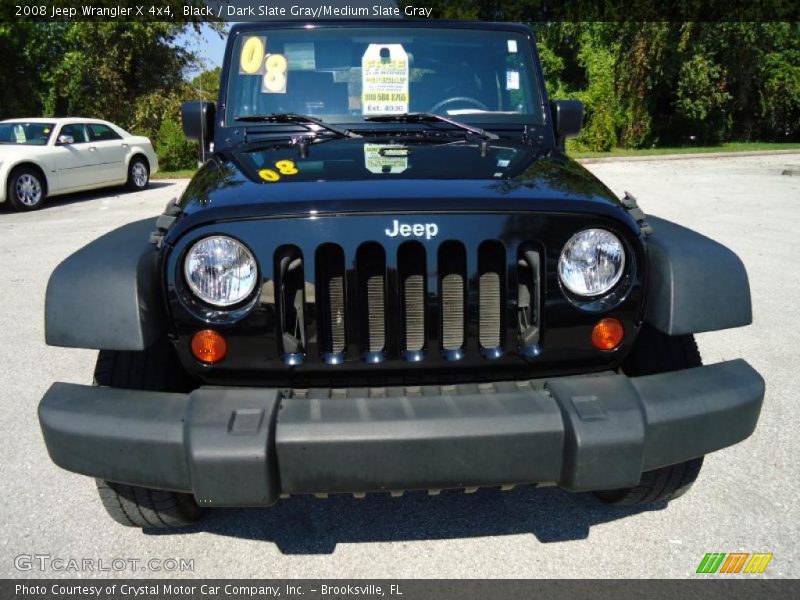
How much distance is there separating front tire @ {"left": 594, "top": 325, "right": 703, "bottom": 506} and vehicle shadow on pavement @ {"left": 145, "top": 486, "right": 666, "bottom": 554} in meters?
0.22

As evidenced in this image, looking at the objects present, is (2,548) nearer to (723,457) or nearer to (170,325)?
(170,325)

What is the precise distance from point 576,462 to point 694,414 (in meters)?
0.39

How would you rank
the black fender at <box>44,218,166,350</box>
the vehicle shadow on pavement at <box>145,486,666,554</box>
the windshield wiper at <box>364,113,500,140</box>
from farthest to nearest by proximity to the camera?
the windshield wiper at <box>364,113,500,140</box>
the vehicle shadow on pavement at <box>145,486,666,554</box>
the black fender at <box>44,218,166,350</box>

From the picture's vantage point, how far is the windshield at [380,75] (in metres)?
3.15

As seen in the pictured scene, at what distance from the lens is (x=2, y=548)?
8.04ft

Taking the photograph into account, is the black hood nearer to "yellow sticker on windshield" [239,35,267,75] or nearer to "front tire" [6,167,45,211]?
"yellow sticker on windshield" [239,35,267,75]

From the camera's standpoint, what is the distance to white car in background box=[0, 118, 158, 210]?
10438 millimetres

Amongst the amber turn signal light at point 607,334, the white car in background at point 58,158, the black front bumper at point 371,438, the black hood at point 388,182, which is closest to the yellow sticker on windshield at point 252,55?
the black hood at point 388,182

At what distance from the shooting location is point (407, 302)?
6.73ft

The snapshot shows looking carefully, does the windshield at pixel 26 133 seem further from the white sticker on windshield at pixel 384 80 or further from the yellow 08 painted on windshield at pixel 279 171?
the yellow 08 painted on windshield at pixel 279 171

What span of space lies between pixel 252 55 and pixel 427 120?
0.94 metres

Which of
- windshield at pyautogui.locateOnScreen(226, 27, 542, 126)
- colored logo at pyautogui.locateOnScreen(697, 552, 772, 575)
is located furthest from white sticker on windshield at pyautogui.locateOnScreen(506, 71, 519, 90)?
colored logo at pyautogui.locateOnScreen(697, 552, 772, 575)

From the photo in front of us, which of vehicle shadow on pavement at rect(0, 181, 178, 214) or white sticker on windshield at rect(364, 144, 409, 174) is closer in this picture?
white sticker on windshield at rect(364, 144, 409, 174)

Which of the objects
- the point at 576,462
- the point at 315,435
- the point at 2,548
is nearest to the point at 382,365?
the point at 315,435
